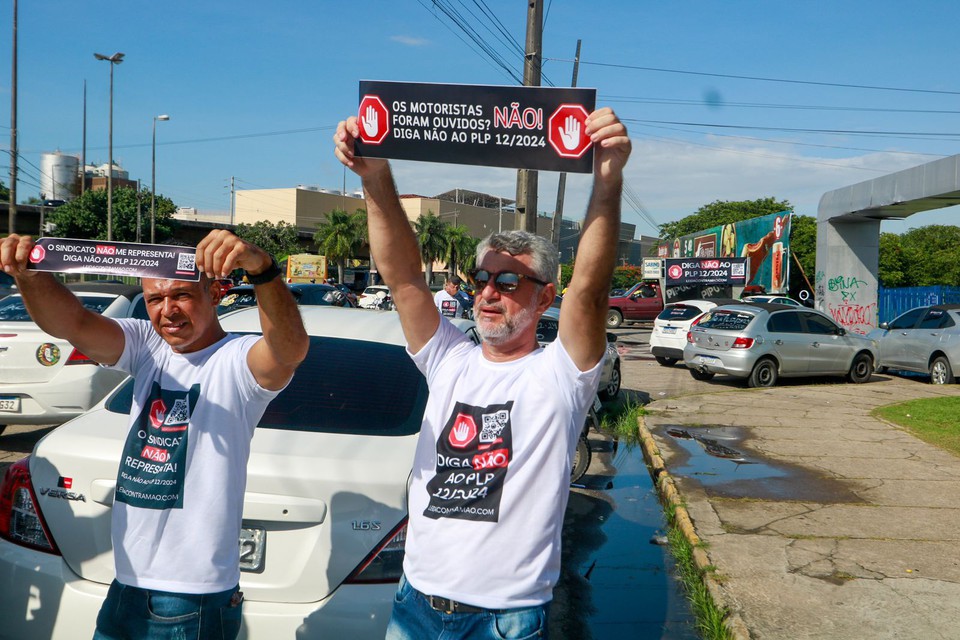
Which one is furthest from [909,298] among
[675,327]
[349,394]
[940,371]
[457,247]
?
[457,247]

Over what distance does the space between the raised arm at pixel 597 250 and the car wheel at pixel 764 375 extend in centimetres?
1434

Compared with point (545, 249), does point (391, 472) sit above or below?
below

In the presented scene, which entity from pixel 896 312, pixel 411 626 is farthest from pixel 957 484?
pixel 896 312

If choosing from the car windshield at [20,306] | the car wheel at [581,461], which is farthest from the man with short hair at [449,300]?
the car wheel at [581,461]

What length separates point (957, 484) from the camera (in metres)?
8.07

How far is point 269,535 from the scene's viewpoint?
3.10 metres

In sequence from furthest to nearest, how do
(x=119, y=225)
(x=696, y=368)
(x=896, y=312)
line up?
(x=119, y=225) → (x=896, y=312) → (x=696, y=368)

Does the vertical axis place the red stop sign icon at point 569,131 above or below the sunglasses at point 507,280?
above

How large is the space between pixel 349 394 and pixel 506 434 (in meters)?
1.65

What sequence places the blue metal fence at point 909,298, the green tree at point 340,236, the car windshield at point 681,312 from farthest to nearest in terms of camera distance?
the green tree at point 340,236 < the blue metal fence at point 909,298 < the car windshield at point 681,312

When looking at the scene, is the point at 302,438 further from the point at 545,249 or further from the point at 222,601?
the point at 545,249

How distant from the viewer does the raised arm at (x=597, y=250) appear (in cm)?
226

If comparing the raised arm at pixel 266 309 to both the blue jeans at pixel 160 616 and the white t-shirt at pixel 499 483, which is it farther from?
the blue jeans at pixel 160 616

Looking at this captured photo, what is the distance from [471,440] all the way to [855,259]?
25448 millimetres
